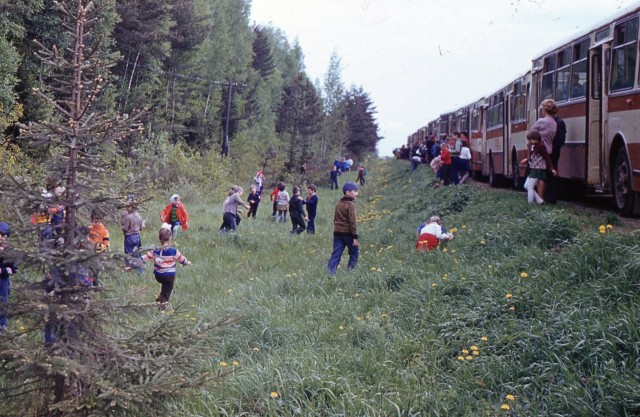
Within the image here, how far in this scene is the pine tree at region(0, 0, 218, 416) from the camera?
4922mm

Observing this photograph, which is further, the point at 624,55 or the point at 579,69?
the point at 579,69

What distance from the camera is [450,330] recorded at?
7.43 meters

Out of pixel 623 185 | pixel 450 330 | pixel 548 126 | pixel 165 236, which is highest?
pixel 548 126

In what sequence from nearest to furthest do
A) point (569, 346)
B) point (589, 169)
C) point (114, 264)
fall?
point (114, 264)
point (569, 346)
point (589, 169)

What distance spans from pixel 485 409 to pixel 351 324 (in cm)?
265

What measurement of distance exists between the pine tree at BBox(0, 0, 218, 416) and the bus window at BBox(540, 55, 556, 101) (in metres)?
11.6

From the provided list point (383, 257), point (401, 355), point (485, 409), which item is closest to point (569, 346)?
point (485, 409)

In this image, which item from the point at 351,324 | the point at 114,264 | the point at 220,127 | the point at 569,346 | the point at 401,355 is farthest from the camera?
the point at 220,127

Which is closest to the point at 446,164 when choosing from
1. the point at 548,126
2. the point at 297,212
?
the point at 297,212

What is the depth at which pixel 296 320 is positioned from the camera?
351 inches

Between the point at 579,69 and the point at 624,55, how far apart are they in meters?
2.52

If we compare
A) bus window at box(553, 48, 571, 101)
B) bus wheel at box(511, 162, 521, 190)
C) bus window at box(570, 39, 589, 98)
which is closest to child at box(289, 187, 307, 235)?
bus wheel at box(511, 162, 521, 190)

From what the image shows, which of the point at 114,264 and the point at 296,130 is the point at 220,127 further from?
the point at 114,264

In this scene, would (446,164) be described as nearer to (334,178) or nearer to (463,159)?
(463,159)
